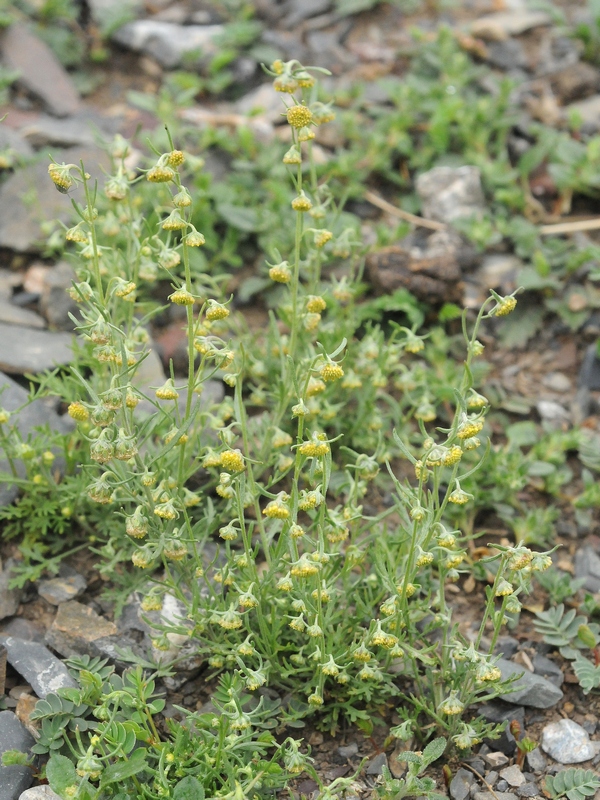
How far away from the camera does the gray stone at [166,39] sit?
6621 millimetres

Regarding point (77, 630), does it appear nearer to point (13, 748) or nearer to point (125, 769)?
point (13, 748)

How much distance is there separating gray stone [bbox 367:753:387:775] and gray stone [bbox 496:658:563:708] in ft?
1.60

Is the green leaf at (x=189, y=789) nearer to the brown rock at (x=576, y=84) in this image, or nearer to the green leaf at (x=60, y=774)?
the green leaf at (x=60, y=774)

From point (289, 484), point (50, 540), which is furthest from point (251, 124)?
point (50, 540)

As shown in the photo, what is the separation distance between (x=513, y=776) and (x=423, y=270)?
8.27 ft

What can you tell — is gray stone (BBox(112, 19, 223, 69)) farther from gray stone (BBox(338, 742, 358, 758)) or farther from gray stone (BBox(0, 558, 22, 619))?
gray stone (BBox(338, 742, 358, 758))

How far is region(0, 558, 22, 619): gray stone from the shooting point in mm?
3555

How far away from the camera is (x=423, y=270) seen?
4.85 meters

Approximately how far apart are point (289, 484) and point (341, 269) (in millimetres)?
1495

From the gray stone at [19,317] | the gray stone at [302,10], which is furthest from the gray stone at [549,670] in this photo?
the gray stone at [302,10]

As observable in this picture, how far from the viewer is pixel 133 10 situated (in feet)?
22.6

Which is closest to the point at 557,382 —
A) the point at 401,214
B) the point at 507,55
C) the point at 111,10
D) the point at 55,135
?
the point at 401,214

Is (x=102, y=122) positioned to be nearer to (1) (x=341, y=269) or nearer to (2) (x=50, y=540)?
(1) (x=341, y=269)

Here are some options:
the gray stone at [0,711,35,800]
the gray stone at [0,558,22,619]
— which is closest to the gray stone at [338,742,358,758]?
the gray stone at [0,711,35,800]
